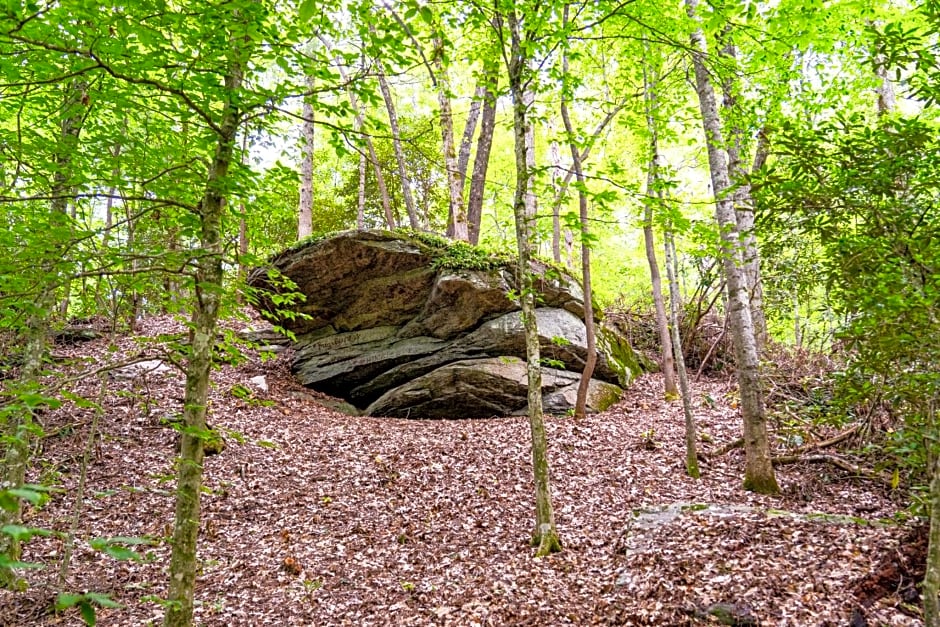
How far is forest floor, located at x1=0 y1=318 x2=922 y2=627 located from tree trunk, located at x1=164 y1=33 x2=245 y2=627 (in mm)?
322

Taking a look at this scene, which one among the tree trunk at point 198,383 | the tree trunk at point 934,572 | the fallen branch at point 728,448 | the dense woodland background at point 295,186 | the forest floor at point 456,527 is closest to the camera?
the tree trunk at point 934,572

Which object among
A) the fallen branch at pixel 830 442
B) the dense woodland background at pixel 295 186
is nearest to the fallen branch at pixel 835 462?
the dense woodland background at pixel 295 186

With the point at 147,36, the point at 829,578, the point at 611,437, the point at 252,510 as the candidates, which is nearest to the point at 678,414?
the point at 611,437

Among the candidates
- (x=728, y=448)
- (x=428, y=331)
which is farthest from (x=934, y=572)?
(x=428, y=331)

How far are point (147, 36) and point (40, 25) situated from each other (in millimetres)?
670

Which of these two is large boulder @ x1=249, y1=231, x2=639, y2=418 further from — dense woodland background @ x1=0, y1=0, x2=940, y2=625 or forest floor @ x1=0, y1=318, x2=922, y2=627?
dense woodland background @ x1=0, y1=0, x2=940, y2=625

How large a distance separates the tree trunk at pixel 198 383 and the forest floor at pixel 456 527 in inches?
12.7

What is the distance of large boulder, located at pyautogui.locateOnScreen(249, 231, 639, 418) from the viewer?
9430 mm

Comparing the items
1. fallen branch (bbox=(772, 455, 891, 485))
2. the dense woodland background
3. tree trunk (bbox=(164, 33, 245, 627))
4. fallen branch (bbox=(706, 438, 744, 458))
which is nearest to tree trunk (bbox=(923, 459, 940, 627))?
the dense woodland background

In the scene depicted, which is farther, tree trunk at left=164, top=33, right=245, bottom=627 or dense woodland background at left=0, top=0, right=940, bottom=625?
tree trunk at left=164, top=33, right=245, bottom=627

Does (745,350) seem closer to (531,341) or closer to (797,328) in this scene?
(531,341)

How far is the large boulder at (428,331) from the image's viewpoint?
9430mm

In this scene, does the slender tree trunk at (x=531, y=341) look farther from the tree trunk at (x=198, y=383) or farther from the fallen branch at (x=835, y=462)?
the fallen branch at (x=835, y=462)

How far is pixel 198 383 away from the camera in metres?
3.45
